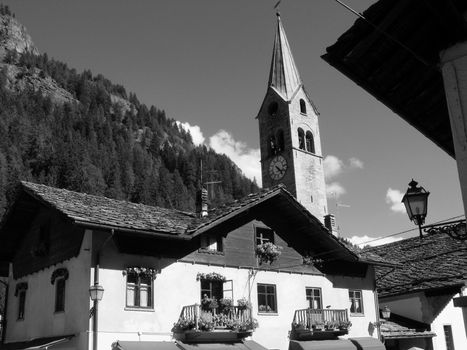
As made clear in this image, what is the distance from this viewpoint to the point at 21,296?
22891 millimetres

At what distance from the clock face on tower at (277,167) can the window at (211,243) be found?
108ft

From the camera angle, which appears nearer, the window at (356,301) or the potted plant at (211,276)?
the potted plant at (211,276)

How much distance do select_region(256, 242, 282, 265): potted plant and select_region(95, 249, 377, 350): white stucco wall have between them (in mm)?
577

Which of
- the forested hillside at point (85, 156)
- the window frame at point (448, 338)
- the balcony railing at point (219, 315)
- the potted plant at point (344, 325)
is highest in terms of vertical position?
the forested hillside at point (85, 156)

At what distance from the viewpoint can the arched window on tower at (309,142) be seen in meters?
57.9

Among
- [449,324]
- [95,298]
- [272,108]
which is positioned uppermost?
[272,108]

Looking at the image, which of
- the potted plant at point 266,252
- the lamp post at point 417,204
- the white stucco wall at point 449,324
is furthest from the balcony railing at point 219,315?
the lamp post at point 417,204

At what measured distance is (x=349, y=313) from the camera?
84.0ft

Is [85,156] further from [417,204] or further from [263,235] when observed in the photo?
[417,204]

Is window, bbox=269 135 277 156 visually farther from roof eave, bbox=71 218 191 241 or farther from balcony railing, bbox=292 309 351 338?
roof eave, bbox=71 218 191 241

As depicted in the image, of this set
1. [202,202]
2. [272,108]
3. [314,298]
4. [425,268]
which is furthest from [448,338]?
[272,108]

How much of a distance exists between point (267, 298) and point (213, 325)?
390cm

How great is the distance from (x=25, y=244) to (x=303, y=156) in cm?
3585

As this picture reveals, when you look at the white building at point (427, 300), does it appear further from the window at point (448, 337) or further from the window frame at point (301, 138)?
the window frame at point (301, 138)
